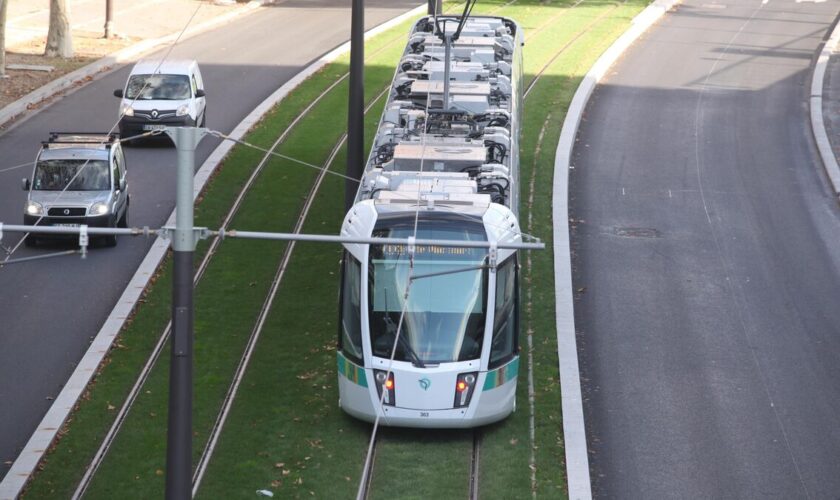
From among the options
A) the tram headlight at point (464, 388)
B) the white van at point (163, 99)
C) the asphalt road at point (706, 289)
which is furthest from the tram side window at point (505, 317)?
the white van at point (163, 99)

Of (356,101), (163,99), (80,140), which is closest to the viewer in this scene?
(356,101)

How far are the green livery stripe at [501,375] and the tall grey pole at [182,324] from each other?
16.5 ft

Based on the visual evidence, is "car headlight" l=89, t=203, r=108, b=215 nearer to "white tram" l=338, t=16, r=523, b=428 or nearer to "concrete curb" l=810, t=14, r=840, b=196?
"white tram" l=338, t=16, r=523, b=428

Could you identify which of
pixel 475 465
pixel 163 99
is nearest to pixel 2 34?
pixel 163 99

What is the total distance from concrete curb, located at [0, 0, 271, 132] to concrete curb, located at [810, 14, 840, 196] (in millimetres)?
21081

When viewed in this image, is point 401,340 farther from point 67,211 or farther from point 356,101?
point 67,211

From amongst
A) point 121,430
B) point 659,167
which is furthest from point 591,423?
point 659,167

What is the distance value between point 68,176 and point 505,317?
1166 cm

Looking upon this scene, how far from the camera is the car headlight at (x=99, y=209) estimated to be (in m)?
24.2

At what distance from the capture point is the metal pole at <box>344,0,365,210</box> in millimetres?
21859

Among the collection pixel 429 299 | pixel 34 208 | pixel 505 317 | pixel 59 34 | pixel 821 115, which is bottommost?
pixel 34 208

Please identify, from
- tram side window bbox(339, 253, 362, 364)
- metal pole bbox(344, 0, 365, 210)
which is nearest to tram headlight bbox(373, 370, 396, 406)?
tram side window bbox(339, 253, 362, 364)

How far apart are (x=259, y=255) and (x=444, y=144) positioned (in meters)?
5.65

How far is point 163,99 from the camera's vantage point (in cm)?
3219
